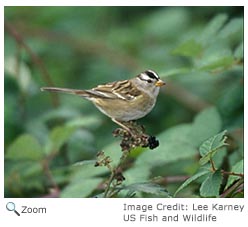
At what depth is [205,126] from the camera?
5.41 feet

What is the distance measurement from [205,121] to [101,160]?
0.46m

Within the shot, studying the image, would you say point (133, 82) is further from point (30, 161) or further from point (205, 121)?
point (30, 161)

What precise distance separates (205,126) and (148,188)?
1.27 ft

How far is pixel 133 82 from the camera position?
168 cm

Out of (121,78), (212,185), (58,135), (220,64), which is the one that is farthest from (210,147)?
(121,78)

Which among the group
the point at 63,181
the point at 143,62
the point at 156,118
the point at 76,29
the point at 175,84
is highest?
the point at 76,29

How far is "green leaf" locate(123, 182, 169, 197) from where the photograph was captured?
1.29 m

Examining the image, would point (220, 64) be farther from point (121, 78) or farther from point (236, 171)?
point (121, 78)

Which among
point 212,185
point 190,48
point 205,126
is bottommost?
point 212,185

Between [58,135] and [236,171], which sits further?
[58,135]
